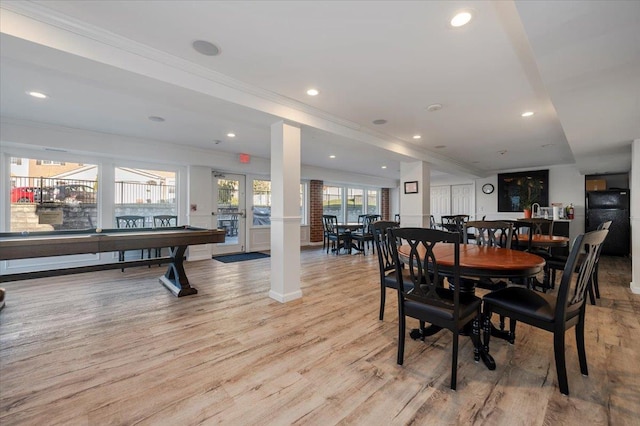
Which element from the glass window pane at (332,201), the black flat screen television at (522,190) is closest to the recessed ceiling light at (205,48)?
the glass window pane at (332,201)

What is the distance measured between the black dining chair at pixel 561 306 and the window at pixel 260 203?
5.88 m

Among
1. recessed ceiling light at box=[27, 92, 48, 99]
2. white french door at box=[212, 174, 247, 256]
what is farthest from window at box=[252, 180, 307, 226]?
recessed ceiling light at box=[27, 92, 48, 99]

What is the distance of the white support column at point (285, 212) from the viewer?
3.20 m

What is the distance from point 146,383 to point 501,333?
2664 millimetres

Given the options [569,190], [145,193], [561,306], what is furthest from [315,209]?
[561,306]

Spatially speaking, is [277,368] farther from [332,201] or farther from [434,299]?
[332,201]

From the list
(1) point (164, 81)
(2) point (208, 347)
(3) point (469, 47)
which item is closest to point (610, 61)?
(3) point (469, 47)

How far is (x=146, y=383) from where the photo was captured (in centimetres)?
173

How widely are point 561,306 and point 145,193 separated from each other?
6.48 m

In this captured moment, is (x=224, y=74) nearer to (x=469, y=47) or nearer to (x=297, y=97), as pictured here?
(x=297, y=97)

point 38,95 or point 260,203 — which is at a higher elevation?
point 38,95

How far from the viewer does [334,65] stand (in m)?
2.40

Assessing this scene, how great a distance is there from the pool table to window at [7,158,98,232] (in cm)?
212

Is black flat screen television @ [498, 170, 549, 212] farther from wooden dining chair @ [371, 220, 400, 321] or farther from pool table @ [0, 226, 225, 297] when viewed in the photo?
pool table @ [0, 226, 225, 297]
